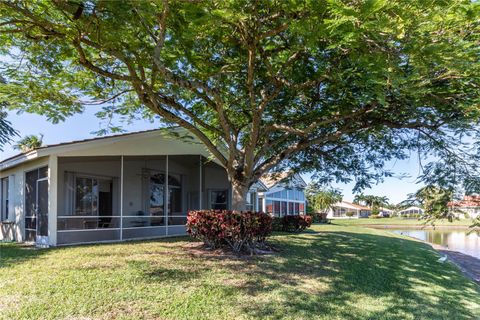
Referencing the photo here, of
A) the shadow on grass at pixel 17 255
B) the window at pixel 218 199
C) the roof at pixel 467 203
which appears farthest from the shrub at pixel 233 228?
the window at pixel 218 199

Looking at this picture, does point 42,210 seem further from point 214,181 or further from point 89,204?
point 214,181

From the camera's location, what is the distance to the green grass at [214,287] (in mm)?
6477

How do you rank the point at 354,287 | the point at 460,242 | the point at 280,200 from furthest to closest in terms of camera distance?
the point at 280,200, the point at 460,242, the point at 354,287

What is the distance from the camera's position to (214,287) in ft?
25.1

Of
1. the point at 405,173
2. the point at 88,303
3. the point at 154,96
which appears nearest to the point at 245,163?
the point at 154,96

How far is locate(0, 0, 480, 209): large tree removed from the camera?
654 cm

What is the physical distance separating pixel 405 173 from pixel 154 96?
8565 mm

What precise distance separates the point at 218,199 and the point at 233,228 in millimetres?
9566

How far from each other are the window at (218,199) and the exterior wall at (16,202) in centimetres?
874

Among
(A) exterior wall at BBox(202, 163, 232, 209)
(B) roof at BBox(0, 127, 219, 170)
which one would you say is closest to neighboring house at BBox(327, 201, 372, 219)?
(A) exterior wall at BBox(202, 163, 232, 209)

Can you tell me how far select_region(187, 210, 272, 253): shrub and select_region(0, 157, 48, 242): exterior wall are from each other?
7.11 meters

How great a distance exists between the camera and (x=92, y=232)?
14.4m

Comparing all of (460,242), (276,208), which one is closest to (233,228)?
(460,242)

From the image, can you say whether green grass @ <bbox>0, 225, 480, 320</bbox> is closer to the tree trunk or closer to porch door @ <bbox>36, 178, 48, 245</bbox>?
porch door @ <bbox>36, 178, 48, 245</bbox>
